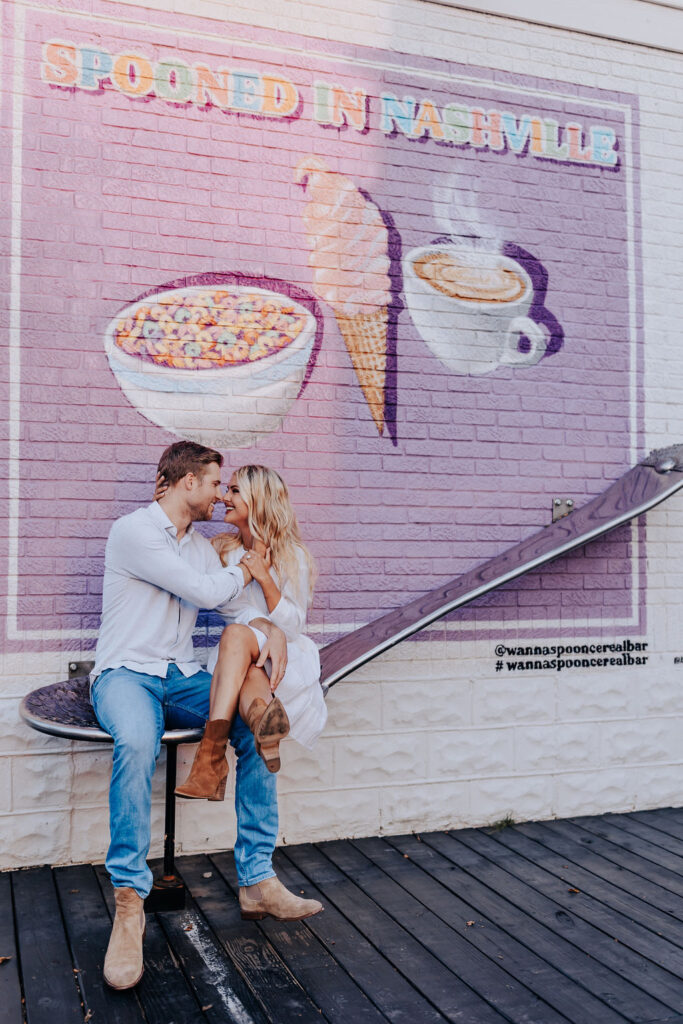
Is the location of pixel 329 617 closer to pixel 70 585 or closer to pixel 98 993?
pixel 70 585

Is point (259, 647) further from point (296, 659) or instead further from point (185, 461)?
point (185, 461)

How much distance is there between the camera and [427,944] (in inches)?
109

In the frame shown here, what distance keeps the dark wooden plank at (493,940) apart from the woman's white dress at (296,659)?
69 cm

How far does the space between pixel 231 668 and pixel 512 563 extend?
1.41 meters

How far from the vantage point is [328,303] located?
3883mm

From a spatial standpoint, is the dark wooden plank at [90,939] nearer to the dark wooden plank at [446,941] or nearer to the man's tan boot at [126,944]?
the man's tan boot at [126,944]

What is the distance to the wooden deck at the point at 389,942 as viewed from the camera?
7.84 feet

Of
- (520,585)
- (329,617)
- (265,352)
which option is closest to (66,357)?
(265,352)

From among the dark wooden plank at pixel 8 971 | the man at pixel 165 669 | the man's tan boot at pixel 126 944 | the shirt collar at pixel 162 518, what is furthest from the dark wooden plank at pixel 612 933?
the shirt collar at pixel 162 518

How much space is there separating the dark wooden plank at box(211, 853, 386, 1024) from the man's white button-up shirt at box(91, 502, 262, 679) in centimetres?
89

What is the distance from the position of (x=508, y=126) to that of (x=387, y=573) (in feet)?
7.01

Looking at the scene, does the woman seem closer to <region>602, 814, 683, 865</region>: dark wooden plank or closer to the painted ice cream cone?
the painted ice cream cone

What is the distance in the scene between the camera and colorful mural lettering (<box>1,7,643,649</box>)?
11.5 feet

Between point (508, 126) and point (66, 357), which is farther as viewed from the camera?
point (508, 126)
